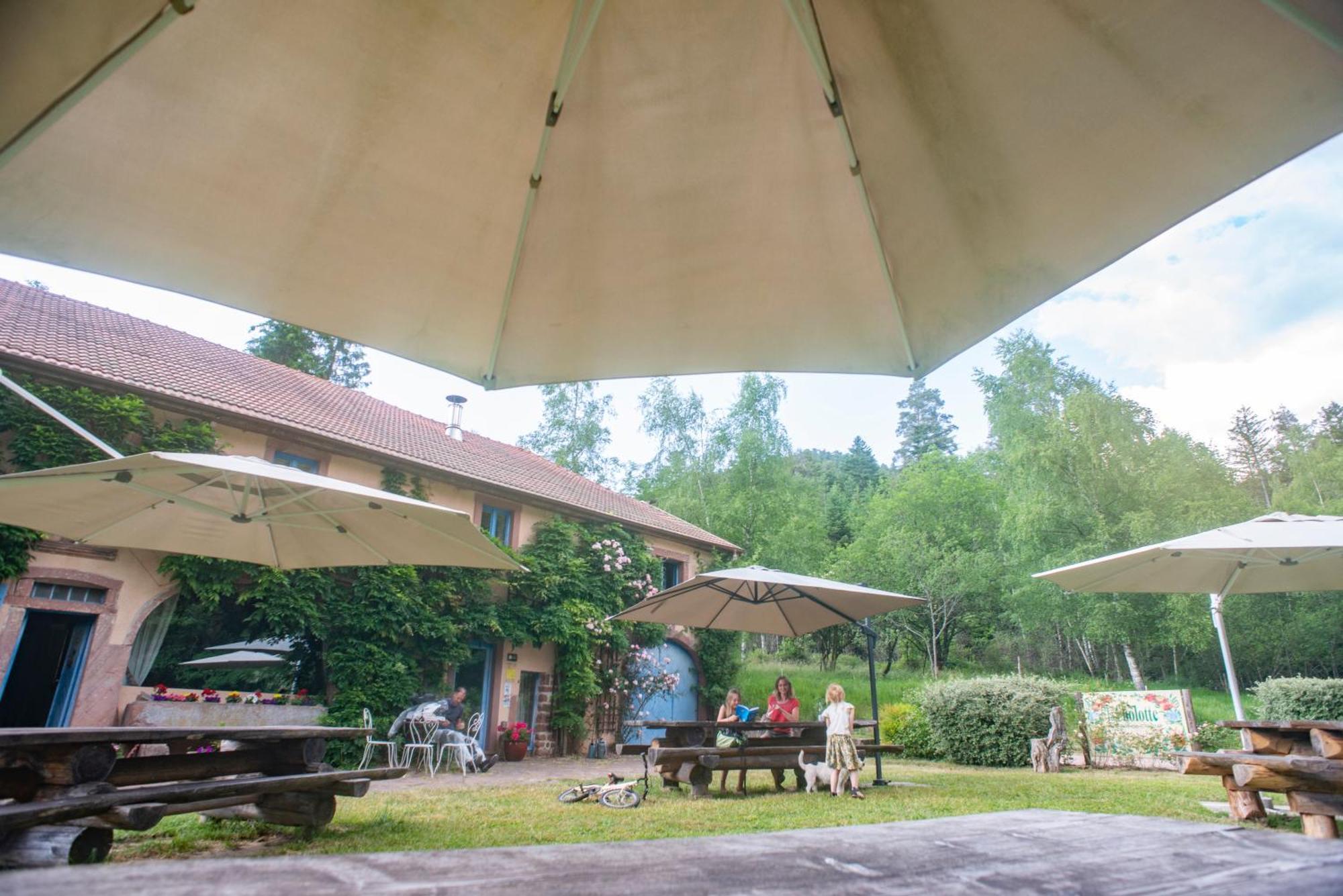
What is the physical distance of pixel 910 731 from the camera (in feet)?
A: 48.7

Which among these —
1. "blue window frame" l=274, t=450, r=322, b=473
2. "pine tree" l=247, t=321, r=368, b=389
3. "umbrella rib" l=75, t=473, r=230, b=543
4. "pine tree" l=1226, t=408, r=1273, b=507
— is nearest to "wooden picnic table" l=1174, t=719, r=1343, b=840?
"umbrella rib" l=75, t=473, r=230, b=543

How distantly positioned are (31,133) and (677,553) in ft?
58.7

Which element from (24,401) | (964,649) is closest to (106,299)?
(24,401)

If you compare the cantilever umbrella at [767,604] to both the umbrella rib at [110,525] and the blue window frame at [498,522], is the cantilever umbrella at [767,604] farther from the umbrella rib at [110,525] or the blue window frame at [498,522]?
the blue window frame at [498,522]

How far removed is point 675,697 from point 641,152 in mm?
17354

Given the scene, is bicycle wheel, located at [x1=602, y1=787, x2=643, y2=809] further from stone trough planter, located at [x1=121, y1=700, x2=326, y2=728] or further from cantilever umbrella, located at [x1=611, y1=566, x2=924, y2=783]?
stone trough planter, located at [x1=121, y1=700, x2=326, y2=728]

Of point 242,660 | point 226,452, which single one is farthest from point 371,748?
point 226,452

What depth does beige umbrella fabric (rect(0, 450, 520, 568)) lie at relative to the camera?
4.61 m

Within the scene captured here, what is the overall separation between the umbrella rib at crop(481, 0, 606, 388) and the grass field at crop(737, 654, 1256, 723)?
17.0 meters

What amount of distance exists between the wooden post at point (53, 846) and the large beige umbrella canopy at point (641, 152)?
10.2 ft

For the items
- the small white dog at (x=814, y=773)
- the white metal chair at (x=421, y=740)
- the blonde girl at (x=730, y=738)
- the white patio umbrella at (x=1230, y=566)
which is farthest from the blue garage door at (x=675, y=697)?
the white patio umbrella at (x=1230, y=566)

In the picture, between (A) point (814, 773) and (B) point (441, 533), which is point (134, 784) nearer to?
(B) point (441, 533)

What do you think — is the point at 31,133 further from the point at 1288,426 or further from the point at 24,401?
the point at 1288,426

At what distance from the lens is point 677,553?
62.4ft
